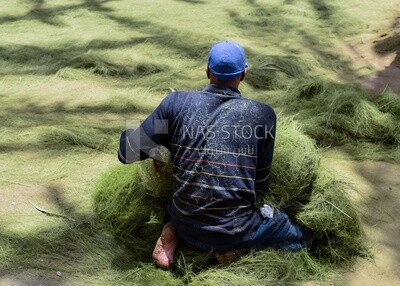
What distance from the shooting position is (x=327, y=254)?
125 inches

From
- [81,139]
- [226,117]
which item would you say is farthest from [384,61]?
[226,117]

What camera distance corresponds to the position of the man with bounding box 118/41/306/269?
2.85m

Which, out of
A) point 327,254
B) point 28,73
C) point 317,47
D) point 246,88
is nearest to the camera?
point 327,254

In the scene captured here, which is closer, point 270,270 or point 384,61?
point 270,270

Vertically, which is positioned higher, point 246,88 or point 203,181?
point 203,181

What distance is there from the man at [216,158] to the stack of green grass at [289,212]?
3.8 inches

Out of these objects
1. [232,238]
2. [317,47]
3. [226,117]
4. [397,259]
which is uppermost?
[226,117]

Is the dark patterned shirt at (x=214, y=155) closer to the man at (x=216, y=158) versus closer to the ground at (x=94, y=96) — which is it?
the man at (x=216, y=158)

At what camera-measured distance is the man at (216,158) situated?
2848mm

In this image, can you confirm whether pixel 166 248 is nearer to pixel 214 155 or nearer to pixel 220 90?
pixel 214 155

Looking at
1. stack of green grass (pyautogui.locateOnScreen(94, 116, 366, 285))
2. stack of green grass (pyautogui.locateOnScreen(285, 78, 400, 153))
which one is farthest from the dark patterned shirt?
stack of green grass (pyautogui.locateOnScreen(285, 78, 400, 153))

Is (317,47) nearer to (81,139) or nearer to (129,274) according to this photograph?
(81,139)

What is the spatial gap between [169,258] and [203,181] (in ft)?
1.40

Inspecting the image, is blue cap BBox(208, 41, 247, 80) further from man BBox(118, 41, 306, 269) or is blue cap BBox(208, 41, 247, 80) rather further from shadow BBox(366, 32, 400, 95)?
shadow BBox(366, 32, 400, 95)
